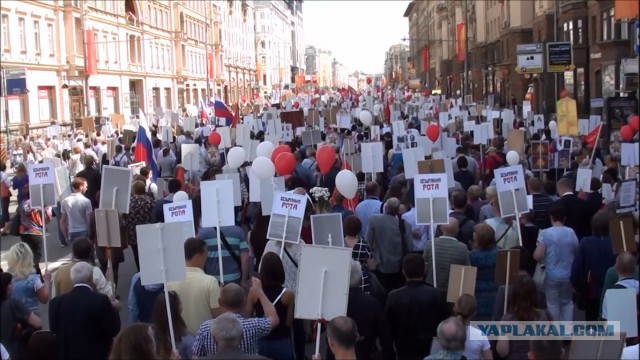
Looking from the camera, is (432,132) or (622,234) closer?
(622,234)

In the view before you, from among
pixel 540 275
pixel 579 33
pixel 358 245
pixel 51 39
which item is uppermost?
pixel 51 39

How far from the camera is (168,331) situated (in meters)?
5.74

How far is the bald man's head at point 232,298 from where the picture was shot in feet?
18.7

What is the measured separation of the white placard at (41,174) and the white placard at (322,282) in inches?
224

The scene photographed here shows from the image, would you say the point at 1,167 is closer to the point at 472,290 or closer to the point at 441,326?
the point at 472,290

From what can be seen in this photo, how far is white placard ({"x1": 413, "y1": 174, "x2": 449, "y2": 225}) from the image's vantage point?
8539 mm

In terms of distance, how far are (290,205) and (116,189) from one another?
2.36 m

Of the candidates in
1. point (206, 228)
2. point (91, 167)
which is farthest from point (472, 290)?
point (91, 167)

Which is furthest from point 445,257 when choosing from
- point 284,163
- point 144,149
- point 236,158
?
point 144,149

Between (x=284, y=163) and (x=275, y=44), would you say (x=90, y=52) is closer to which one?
(x=284, y=163)

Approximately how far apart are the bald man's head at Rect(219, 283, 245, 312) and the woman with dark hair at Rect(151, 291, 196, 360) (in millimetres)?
380

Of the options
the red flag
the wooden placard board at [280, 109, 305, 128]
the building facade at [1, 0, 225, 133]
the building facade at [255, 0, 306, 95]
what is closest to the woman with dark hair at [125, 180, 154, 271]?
the red flag

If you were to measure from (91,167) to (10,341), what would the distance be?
27.5 feet

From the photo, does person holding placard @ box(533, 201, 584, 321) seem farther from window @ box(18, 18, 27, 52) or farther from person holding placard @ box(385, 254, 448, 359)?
window @ box(18, 18, 27, 52)
